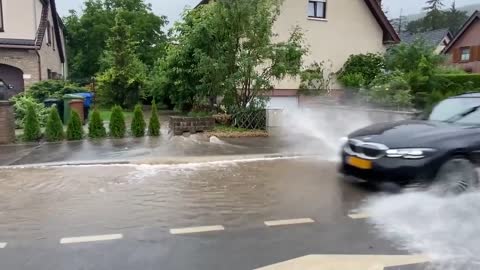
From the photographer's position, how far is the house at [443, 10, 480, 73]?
34.6 m

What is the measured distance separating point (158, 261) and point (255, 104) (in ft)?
31.7

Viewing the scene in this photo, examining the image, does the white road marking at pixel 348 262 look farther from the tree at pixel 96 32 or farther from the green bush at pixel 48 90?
the tree at pixel 96 32

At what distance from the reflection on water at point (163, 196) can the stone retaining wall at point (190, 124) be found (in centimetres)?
385

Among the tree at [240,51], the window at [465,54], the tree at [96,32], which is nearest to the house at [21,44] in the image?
the tree at [240,51]

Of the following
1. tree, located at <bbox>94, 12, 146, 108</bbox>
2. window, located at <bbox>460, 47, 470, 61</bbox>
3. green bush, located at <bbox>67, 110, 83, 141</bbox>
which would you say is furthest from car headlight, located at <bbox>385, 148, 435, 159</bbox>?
window, located at <bbox>460, 47, 470, 61</bbox>

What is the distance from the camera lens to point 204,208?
19.5 feet

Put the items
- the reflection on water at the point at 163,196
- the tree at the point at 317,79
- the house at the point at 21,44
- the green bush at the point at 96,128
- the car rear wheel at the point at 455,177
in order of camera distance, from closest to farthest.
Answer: the reflection on water at the point at 163,196 < the car rear wheel at the point at 455,177 < the green bush at the point at 96,128 < the tree at the point at 317,79 < the house at the point at 21,44

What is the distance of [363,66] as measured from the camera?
66.8 feet

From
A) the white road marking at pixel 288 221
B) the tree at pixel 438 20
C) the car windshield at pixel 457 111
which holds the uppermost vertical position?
the tree at pixel 438 20

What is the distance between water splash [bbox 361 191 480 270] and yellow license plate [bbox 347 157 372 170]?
0.49 meters

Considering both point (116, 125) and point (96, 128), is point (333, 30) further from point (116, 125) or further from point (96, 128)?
point (96, 128)

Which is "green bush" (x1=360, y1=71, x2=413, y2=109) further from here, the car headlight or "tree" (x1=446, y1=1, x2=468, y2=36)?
"tree" (x1=446, y1=1, x2=468, y2=36)

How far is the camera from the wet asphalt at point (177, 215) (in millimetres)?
4305

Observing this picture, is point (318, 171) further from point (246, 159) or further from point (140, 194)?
point (140, 194)
